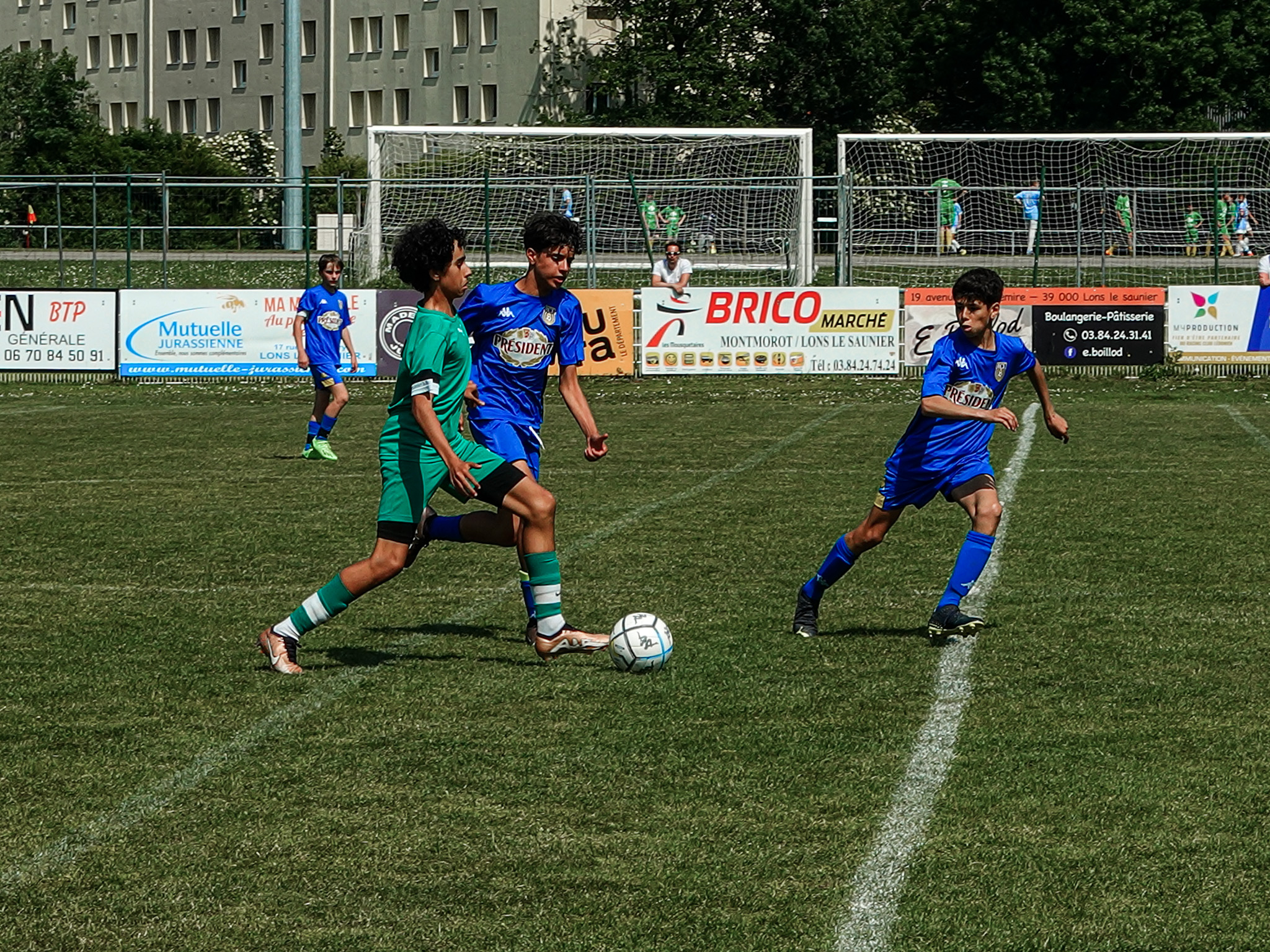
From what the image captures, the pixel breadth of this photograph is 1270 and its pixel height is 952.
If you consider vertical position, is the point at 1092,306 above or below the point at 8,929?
above

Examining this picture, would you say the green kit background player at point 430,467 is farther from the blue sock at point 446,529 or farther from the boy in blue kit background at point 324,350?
the boy in blue kit background at point 324,350

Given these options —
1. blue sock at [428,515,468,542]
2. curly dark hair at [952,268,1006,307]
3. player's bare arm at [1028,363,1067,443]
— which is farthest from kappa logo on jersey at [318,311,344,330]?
curly dark hair at [952,268,1006,307]

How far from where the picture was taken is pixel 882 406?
22.5 metres

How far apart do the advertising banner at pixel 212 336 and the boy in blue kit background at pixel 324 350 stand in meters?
8.12

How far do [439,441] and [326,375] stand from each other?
977 centimetres

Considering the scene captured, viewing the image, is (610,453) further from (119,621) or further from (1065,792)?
(1065,792)

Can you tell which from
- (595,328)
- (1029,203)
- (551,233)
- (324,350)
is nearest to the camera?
(551,233)

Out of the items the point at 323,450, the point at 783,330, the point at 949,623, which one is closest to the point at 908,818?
the point at 949,623

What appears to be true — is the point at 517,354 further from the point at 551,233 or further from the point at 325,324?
the point at 325,324

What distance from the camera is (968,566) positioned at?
8.29 meters

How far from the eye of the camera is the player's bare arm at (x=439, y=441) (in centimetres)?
723

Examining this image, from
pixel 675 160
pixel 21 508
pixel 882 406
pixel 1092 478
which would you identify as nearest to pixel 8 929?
pixel 21 508

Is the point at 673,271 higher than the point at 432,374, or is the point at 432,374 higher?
the point at 673,271

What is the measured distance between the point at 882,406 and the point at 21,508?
11.7 m
